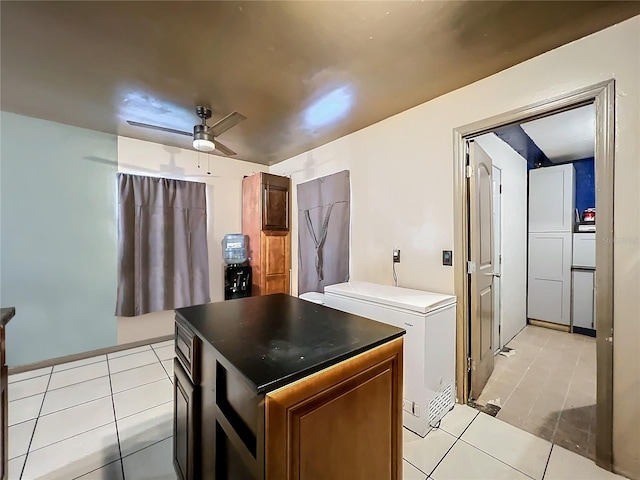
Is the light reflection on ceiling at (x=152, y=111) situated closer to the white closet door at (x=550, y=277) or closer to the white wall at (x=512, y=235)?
the white wall at (x=512, y=235)

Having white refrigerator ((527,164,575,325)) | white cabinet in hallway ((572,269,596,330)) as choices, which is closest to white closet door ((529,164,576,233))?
white refrigerator ((527,164,575,325))

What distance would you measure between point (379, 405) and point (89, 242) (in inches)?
135

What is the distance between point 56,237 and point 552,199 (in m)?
6.15

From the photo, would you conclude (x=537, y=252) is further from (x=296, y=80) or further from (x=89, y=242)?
(x=89, y=242)

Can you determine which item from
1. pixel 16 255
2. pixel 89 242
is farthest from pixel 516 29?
pixel 16 255

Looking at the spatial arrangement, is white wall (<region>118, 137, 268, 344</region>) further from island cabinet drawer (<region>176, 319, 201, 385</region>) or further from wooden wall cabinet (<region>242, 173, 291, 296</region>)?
island cabinet drawer (<region>176, 319, 201, 385</region>)

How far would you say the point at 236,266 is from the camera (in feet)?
12.5

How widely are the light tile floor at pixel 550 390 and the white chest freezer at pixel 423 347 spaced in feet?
1.73

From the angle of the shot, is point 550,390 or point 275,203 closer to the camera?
point 550,390

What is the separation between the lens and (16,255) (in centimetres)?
264

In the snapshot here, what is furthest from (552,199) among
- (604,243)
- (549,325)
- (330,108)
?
(330,108)

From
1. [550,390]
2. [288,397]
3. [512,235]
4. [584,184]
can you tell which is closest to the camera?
[288,397]

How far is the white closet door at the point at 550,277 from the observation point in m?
3.74

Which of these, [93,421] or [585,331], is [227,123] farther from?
[585,331]
